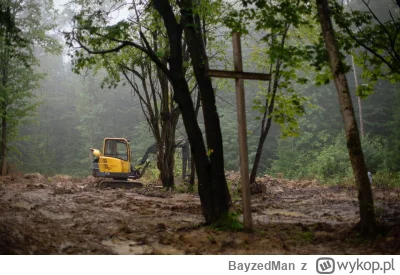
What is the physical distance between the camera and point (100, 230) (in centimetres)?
637

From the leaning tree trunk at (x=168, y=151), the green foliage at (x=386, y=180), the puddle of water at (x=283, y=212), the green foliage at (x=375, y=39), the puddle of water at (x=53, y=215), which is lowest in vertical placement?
the puddle of water at (x=283, y=212)

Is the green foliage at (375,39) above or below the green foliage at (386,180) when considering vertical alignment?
above

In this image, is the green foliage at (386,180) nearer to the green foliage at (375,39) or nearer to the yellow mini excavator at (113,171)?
the green foliage at (375,39)

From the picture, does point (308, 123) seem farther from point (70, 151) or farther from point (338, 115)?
point (70, 151)

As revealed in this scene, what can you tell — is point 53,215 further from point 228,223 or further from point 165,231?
point 228,223

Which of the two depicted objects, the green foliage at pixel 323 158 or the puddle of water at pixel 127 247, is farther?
the green foliage at pixel 323 158

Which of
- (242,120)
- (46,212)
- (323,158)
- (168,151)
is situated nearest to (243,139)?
(242,120)

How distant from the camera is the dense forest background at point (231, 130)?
22.8 m

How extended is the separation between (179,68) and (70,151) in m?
40.6

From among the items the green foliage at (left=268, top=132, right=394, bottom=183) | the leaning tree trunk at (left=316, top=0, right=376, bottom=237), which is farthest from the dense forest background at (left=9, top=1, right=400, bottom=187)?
the leaning tree trunk at (left=316, top=0, right=376, bottom=237)

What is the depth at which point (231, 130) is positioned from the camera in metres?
33.6
